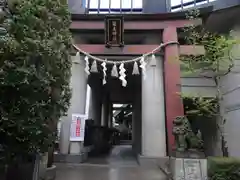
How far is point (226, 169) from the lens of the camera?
604cm

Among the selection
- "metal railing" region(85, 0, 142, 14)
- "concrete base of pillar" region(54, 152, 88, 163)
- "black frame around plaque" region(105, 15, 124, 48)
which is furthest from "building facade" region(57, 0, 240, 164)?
"metal railing" region(85, 0, 142, 14)

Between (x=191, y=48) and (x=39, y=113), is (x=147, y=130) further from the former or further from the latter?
(x=39, y=113)

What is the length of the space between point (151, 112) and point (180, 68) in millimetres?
2518

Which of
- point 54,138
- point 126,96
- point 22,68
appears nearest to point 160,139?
point 54,138

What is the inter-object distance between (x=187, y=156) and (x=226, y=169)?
1.28 meters

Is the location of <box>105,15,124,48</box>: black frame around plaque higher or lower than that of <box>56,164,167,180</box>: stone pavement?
higher

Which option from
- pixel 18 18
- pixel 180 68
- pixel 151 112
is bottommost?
pixel 151 112

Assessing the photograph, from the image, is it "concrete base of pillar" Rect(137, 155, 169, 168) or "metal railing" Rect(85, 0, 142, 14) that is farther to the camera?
"metal railing" Rect(85, 0, 142, 14)

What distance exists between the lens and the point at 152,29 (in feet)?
36.9

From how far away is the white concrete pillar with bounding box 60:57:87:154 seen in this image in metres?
10.4

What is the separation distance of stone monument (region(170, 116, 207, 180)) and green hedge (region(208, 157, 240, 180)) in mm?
645

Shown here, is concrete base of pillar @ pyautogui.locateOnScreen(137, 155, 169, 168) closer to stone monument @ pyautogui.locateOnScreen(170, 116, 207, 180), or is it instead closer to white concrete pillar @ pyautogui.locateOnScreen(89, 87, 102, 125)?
stone monument @ pyautogui.locateOnScreen(170, 116, 207, 180)

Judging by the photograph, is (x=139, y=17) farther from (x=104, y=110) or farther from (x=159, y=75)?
(x=104, y=110)

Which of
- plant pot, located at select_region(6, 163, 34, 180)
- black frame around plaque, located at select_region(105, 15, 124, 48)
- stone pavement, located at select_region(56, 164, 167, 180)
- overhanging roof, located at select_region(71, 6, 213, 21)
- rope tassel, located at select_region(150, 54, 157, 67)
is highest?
overhanging roof, located at select_region(71, 6, 213, 21)
